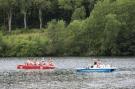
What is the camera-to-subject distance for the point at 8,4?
585 feet

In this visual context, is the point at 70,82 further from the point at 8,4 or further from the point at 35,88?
the point at 8,4

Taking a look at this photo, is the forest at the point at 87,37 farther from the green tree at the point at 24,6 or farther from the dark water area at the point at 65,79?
the dark water area at the point at 65,79

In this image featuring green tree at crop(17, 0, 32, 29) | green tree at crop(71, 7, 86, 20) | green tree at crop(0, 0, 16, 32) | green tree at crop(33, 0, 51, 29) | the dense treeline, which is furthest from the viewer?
green tree at crop(33, 0, 51, 29)

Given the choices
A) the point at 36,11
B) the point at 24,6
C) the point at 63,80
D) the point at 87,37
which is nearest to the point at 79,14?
the point at 87,37

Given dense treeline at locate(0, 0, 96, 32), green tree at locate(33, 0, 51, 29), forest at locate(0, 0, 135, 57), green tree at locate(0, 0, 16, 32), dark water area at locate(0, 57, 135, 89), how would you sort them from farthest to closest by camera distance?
1. green tree at locate(33, 0, 51, 29)
2. dense treeline at locate(0, 0, 96, 32)
3. green tree at locate(0, 0, 16, 32)
4. forest at locate(0, 0, 135, 57)
5. dark water area at locate(0, 57, 135, 89)

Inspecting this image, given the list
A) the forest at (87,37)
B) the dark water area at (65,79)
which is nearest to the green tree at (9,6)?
the forest at (87,37)

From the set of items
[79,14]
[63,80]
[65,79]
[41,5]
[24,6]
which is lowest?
[79,14]

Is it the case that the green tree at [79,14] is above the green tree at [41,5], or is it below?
below

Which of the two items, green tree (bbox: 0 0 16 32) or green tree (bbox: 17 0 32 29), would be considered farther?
green tree (bbox: 17 0 32 29)

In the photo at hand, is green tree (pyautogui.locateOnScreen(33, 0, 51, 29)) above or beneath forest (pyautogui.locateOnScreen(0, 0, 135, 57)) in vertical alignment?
above

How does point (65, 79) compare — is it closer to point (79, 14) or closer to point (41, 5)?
point (79, 14)

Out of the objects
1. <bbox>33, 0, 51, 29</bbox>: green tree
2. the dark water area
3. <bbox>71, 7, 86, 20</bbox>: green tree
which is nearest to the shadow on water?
the dark water area

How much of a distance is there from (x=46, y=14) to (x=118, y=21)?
4562 cm

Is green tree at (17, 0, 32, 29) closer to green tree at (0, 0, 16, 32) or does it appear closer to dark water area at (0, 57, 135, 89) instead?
green tree at (0, 0, 16, 32)
